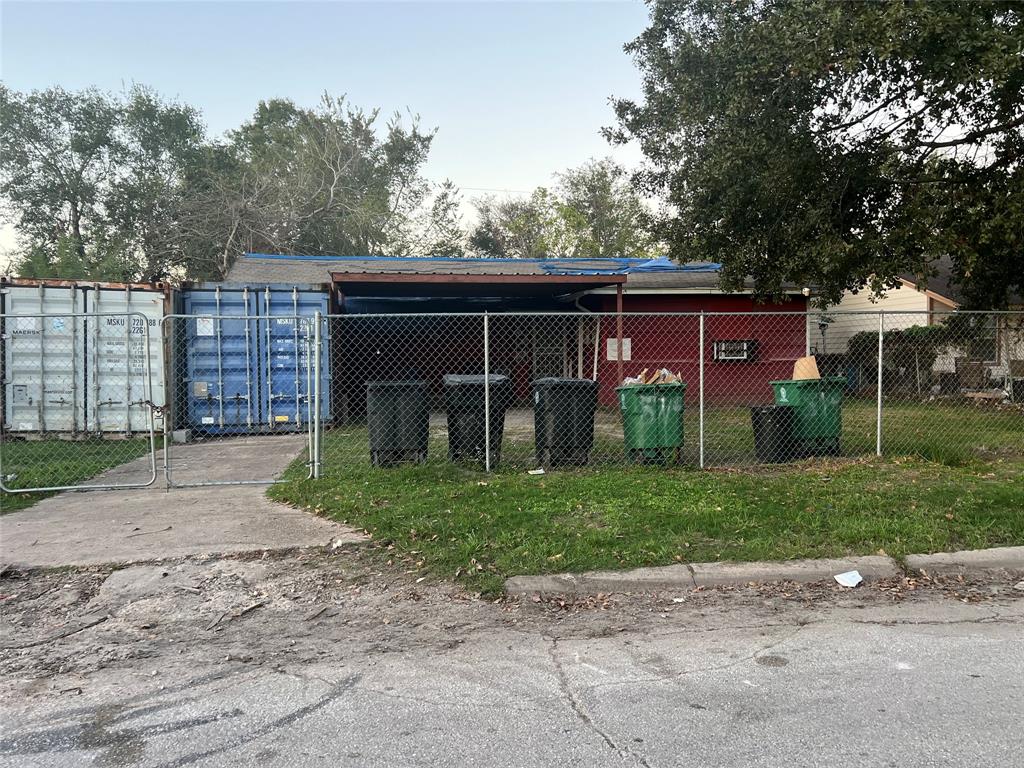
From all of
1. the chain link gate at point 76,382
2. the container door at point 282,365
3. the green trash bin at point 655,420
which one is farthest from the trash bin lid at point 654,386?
the chain link gate at point 76,382

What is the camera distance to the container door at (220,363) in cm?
1191

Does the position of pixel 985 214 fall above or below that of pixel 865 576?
above

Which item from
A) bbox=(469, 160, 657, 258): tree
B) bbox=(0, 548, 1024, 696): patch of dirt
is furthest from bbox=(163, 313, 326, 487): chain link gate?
bbox=(469, 160, 657, 258): tree

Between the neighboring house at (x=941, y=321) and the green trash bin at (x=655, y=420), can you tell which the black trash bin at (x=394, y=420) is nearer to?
the green trash bin at (x=655, y=420)

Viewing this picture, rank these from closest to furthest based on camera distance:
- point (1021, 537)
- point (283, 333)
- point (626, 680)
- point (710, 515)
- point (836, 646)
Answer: point (626, 680) → point (836, 646) → point (1021, 537) → point (710, 515) → point (283, 333)

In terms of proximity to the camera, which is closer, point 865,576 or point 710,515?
point 865,576

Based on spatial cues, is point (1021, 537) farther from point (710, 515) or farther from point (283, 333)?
point (283, 333)

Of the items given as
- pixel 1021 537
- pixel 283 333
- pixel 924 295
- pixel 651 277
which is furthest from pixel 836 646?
pixel 924 295

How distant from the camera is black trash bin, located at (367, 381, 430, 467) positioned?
26.8 ft

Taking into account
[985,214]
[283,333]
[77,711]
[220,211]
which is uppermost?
[220,211]

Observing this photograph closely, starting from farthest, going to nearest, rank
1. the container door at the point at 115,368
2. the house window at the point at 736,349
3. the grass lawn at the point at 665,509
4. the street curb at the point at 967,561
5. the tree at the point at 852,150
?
the house window at the point at 736,349, the container door at the point at 115,368, the tree at the point at 852,150, the grass lawn at the point at 665,509, the street curb at the point at 967,561

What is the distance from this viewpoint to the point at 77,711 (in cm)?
314

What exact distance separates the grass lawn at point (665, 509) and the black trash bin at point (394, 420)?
1.10 ft

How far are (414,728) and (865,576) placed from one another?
3482 millimetres
